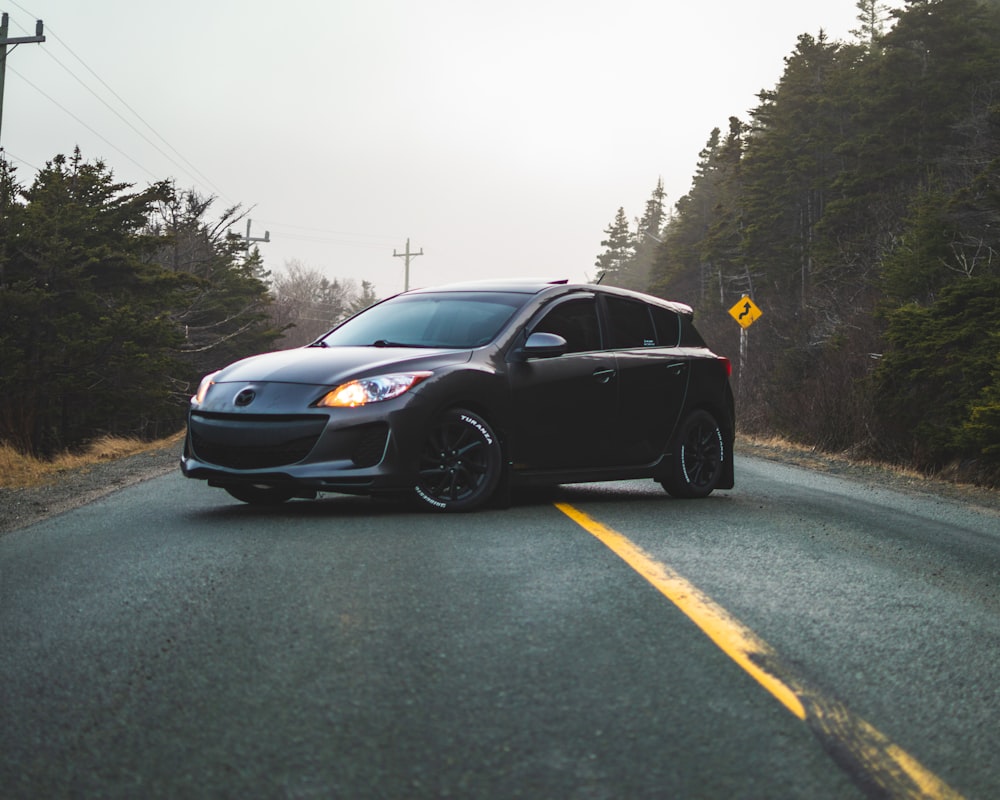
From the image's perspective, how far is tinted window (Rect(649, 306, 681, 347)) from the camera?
9.66 meters

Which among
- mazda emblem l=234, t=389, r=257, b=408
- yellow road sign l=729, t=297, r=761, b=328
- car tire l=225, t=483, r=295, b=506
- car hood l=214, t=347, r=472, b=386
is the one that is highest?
yellow road sign l=729, t=297, r=761, b=328

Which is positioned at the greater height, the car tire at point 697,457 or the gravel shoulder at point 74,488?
the car tire at point 697,457

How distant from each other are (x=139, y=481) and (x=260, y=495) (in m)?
3.26

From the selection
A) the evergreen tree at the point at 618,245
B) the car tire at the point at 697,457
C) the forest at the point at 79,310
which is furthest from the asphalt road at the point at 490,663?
the evergreen tree at the point at 618,245

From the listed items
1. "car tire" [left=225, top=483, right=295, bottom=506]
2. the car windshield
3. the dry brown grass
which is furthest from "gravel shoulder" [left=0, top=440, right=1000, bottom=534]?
the car windshield

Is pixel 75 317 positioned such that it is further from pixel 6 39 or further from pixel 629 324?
pixel 629 324

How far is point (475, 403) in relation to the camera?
7.82m

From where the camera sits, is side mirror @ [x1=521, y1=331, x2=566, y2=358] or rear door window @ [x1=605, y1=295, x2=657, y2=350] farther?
rear door window @ [x1=605, y1=295, x2=657, y2=350]

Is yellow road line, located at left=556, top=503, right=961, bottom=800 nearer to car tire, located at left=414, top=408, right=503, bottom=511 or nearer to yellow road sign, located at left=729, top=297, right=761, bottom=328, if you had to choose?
car tire, located at left=414, top=408, right=503, bottom=511

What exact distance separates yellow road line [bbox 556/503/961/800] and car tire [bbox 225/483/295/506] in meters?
3.83

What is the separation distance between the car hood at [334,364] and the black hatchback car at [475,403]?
14 millimetres

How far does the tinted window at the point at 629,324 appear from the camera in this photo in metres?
9.16

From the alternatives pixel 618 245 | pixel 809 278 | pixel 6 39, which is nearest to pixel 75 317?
pixel 6 39

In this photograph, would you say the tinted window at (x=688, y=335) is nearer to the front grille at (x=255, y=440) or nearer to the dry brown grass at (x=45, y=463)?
the front grille at (x=255, y=440)
